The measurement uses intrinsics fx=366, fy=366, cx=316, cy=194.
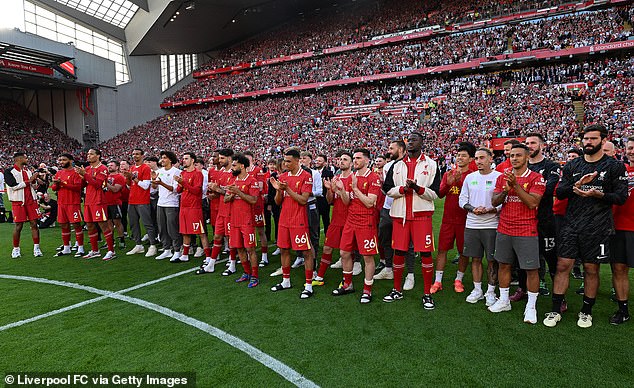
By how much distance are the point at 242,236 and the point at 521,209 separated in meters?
4.00

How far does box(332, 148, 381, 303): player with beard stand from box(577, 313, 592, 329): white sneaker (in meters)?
2.43

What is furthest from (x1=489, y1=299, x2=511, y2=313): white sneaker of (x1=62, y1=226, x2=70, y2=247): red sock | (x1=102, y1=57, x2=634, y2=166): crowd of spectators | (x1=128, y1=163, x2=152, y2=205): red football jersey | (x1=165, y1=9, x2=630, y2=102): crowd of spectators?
(x1=165, y1=9, x2=630, y2=102): crowd of spectators

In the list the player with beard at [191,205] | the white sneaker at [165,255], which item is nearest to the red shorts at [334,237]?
the player with beard at [191,205]

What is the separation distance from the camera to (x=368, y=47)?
38469 millimetres

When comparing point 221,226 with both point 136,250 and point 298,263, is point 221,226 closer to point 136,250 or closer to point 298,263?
point 298,263

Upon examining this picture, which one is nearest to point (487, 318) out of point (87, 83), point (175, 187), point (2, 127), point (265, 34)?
point (175, 187)

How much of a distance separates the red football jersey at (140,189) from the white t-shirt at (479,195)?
21.5 ft

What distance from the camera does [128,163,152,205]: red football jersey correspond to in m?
8.14

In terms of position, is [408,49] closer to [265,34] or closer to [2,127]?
[265,34]

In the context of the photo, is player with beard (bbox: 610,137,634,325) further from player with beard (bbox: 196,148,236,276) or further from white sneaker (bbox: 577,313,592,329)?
player with beard (bbox: 196,148,236,276)

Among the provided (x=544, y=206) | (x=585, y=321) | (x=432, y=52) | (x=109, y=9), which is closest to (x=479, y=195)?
(x=544, y=206)

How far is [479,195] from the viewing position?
196 inches

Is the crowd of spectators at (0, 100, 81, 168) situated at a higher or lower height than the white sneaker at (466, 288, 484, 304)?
higher

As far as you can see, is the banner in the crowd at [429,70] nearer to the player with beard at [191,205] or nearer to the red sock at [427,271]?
the player with beard at [191,205]
